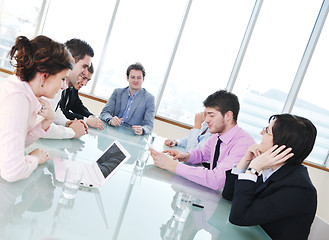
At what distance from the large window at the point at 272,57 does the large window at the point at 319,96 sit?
0.24m

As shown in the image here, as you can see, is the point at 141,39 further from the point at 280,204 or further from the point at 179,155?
the point at 280,204

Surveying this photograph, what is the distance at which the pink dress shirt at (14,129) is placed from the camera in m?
1.08

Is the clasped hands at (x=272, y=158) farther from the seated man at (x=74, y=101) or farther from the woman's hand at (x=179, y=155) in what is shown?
the seated man at (x=74, y=101)

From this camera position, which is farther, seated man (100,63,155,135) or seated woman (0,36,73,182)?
seated man (100,63,155,135)

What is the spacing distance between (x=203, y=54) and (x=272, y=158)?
12.9ft

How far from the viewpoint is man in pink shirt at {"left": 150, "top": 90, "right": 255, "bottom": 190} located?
5.95 feet

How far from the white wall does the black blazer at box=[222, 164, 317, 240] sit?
12.1 feet

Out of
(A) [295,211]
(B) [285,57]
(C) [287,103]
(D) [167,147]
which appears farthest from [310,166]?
(A) [295,211]

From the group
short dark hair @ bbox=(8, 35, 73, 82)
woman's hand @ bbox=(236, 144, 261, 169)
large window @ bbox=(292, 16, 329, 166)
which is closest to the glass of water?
short dark hair @ bbox=(8, 35, 73, 82)

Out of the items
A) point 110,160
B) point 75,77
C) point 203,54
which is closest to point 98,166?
point 110,160

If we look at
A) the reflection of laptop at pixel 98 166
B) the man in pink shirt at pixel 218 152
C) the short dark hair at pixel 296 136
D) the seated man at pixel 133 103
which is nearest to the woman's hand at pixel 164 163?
the man in pink shirt at pixel 218 152

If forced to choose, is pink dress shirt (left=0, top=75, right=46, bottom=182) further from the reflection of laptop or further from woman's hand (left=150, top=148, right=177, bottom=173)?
woman's hand (left=150, top=148, right=177, bottom=173)

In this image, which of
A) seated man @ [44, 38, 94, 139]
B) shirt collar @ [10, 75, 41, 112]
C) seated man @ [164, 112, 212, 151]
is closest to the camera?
shirt collar @ [10, 75, 41, 112]

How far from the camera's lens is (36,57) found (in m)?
1.22
